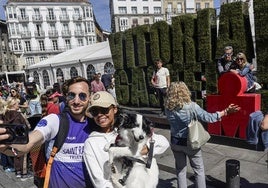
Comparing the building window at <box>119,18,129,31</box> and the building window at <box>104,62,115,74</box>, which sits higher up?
the building window at <box>119,18,129,31</box>

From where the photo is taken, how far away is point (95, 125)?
2215mm

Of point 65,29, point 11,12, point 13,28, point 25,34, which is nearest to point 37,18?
point 25,34

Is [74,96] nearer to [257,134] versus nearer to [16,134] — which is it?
[16,134]

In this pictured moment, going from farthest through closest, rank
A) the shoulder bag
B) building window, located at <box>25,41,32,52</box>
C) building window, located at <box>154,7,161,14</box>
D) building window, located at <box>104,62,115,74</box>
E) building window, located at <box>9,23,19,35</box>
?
building window, located at <box>154,7,161,14</box>, building window, located at <box>25,41,32,52</box>, building window, located at <box>9,23,19,35</box>, building window, located at <box>104,62,115,74</box>, the shoulder bag

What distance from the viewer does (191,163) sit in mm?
3855

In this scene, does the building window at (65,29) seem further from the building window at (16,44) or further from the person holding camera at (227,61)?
the person holding camera at (227,61)

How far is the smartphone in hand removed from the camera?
140 centimetres

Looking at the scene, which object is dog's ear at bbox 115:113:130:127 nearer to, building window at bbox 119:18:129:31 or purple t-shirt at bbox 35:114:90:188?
purple t-shirt at bbox 35:114:90:188

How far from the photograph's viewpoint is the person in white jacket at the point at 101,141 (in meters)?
1.93

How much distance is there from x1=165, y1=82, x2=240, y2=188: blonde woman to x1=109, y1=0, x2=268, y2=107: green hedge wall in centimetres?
363

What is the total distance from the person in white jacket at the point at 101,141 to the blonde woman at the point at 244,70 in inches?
174

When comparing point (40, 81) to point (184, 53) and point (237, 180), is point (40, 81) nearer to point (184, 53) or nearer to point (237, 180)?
point (184, 53)

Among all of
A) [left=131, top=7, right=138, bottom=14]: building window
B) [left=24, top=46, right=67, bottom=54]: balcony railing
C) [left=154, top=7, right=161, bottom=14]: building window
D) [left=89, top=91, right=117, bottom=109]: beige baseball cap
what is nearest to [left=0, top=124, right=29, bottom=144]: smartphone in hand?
[left=89, top=91, right=117, bottom=109]: beige baseball cap

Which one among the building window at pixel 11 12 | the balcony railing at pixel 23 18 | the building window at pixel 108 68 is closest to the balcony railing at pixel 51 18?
the balcony railing at pixel 23 18
